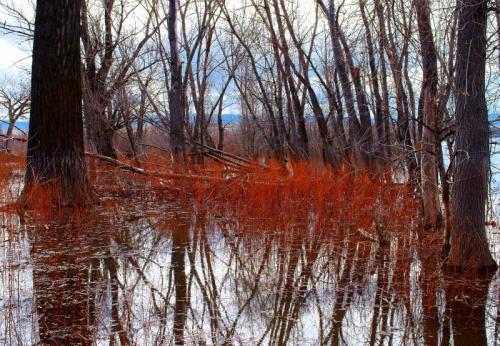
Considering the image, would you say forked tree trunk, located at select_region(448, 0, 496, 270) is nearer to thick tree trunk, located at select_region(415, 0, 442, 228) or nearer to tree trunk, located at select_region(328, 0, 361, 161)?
thick tree trunk, located at select_region(415, 0, 442, 228)

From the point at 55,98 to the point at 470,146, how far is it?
626 cm

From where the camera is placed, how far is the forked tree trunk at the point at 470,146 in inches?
194

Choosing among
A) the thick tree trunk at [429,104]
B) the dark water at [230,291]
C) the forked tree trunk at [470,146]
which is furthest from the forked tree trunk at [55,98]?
the forked tree trunk at [470,146]

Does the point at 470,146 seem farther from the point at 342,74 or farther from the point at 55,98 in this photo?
the point at 342,74

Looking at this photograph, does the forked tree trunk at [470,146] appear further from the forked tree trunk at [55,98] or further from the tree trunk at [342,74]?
the tree trunk at [342,74]

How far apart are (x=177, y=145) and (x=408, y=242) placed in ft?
23.5

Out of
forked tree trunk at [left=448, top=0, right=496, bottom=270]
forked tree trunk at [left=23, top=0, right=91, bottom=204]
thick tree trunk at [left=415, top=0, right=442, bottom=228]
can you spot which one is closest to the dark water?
forked tree trunk at [left=448, top=0, right=496, bottom=270]

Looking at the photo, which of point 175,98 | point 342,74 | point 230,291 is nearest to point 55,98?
point 175,98

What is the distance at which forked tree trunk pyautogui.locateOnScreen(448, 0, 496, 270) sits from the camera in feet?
16.2

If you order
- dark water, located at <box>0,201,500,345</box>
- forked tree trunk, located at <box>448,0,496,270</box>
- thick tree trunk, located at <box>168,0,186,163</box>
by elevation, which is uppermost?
thick tree trunk, located at <box>168,0,186,163</box>

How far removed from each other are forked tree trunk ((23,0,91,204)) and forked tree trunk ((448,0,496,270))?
19.5 feet

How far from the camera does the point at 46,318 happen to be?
3.90 metres

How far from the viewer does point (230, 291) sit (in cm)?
467

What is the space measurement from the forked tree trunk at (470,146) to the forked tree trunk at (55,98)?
5931 millimetres
